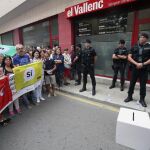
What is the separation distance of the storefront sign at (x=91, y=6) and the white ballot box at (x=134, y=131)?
3962 mm

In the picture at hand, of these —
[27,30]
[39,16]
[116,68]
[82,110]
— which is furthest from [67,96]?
[27,30]

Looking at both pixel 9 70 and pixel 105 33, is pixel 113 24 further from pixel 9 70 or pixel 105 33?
pixel 9 70

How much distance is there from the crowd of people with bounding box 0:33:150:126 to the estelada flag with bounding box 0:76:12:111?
12.3 inches

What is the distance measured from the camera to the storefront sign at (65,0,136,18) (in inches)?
227

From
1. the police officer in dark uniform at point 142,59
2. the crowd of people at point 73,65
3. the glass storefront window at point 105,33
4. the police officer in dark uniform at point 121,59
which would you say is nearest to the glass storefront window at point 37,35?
the glass storefront window at point 105,33

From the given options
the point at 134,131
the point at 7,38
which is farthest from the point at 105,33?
the point at 7,38

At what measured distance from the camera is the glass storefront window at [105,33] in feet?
20.3

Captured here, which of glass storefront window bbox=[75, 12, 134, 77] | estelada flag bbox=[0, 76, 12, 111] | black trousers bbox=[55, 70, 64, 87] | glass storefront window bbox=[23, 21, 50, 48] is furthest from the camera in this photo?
glass storefront window bbox=[23, 21, 50, 48]

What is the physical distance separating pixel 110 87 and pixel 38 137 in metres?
3.59

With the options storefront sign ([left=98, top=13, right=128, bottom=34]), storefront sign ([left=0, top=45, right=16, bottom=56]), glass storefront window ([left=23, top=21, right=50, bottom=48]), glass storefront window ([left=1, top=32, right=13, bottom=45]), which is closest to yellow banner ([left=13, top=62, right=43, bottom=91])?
storefront sign ([left=0, top=45, right=16, bottom=56])

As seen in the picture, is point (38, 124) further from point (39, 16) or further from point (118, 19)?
point (39, 16)

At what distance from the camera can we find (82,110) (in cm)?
465

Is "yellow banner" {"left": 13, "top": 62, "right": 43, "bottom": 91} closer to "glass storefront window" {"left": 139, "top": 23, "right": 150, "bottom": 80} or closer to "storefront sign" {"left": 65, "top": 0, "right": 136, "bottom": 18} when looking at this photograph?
"storefront sign" {"left": 65, "top": 0, "right": 136, "bottom": 18}

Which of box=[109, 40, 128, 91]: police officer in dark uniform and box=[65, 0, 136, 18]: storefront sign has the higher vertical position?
box=[65, 0, 136, 18]: storefront sign
